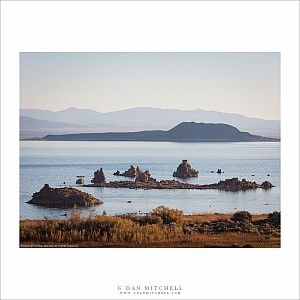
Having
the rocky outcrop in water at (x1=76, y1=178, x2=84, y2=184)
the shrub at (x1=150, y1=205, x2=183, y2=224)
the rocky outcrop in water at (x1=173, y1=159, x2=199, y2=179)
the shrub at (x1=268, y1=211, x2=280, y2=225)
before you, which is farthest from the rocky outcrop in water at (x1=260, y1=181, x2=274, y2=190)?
the rocky outcrop in water at (x1=76, y1=178, x2=84, y2=184)

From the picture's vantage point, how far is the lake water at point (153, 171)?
223 inches

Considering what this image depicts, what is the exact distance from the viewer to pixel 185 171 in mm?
5664

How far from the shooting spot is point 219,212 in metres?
5.66

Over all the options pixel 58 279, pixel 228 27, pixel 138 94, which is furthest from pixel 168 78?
pixel 58 279

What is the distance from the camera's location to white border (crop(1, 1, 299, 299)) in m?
5.48

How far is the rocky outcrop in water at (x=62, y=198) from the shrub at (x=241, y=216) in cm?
115

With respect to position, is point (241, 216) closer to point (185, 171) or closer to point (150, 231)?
point (185, 171)

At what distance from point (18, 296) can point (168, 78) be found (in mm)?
2224

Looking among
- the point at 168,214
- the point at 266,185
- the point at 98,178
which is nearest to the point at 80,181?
the point at 98,178

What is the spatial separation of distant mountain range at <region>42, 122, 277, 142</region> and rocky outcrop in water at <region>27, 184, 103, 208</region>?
0.45m

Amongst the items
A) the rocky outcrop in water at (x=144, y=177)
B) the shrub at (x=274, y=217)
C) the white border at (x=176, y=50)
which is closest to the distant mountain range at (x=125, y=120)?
the white border at (x=176, y=50)

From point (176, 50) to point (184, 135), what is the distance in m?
0.72

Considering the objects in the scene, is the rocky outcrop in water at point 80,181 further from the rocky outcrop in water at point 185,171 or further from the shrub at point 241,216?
the shrub at point 241,216
